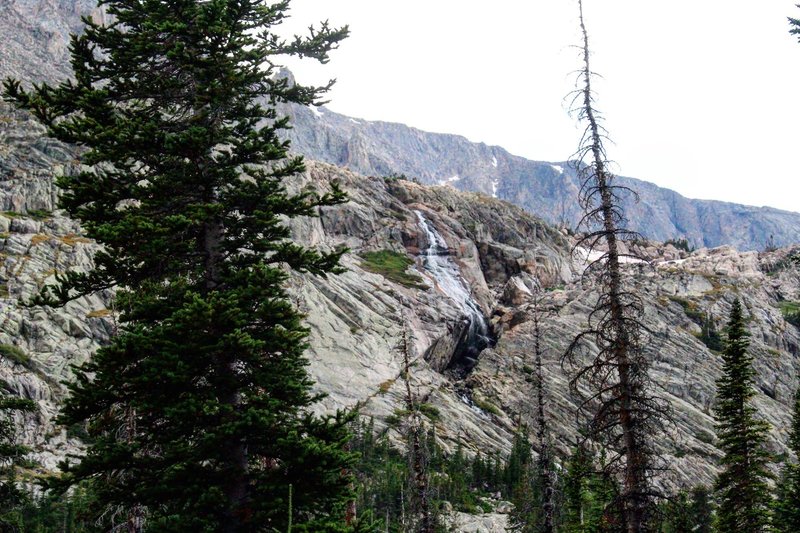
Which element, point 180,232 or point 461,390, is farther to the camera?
point 461,390

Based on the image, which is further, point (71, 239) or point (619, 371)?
point (71, 239)

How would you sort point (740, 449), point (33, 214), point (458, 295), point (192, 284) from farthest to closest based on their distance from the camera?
point (458, 295) < point (33, 214) < point (740, 449) < point (192, 284)

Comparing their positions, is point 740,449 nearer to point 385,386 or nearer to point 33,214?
point 385,386

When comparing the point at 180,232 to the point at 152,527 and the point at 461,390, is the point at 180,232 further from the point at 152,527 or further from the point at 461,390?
the point at 461,390

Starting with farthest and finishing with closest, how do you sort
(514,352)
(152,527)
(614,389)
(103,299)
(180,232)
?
(514,352) → (103,299) → (614,389) → (180,232) → (152,527)

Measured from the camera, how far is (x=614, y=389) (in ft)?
52.6

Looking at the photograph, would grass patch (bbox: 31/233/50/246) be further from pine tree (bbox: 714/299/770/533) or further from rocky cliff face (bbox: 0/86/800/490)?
pine tree (bbox: 714/299/770/533)

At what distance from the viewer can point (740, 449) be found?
98.2ft

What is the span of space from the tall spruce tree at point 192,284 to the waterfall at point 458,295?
368 feet

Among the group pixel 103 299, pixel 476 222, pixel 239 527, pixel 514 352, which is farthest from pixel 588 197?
pixel 476 222

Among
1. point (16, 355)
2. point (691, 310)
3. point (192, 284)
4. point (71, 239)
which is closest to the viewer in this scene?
point (192, 284)

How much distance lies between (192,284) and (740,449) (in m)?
30.2

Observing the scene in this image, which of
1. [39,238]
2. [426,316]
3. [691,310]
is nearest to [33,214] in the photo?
[39,238]

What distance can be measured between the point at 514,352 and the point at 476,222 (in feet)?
174
